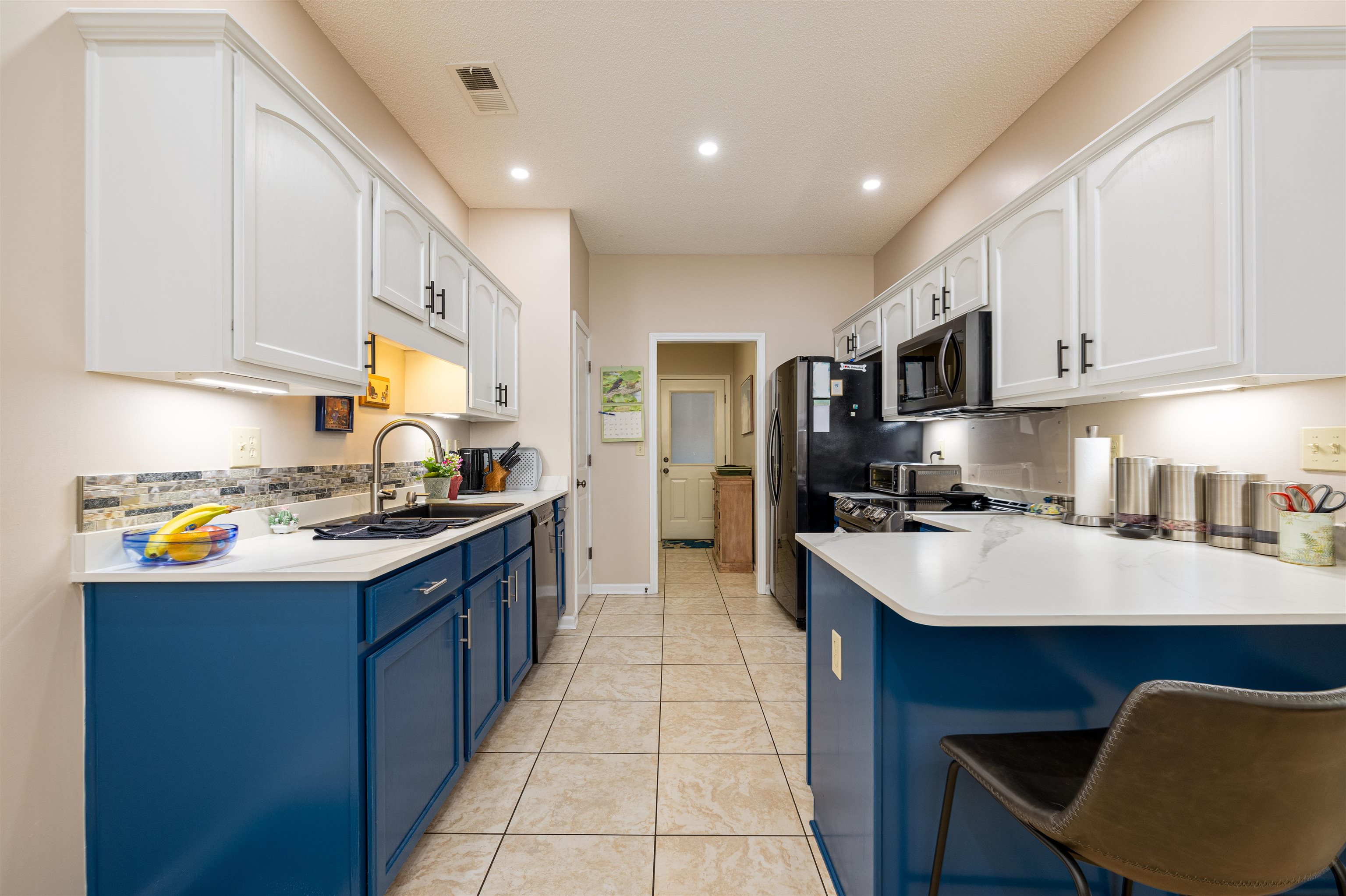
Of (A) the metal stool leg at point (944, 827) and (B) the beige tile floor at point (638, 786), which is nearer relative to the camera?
(A) the metal stool leg at point (944, 827)

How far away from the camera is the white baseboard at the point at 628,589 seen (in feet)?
14.4

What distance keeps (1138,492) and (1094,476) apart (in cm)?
24

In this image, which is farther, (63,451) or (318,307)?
(318,307)

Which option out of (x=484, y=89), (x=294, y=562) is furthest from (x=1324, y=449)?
(x=484, y=89)

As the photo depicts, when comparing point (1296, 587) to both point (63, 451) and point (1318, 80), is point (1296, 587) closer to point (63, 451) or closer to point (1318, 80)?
point (1318, 80)

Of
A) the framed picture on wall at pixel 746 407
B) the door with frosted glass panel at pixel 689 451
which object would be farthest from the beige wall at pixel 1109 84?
the door with frosted glass panel at pixel 689 451

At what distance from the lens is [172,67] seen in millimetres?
1272

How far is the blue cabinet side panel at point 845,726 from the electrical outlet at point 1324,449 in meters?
1.29

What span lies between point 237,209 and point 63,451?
651mm

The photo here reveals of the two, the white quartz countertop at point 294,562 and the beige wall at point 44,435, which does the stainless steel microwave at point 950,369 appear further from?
the beige wall at point 44,435

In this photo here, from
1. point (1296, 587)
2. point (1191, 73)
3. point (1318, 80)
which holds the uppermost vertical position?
point (1191, 73)

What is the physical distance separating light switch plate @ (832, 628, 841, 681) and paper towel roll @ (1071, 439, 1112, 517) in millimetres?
1287

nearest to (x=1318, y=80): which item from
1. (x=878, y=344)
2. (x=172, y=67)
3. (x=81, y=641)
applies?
(x=878, y=344)

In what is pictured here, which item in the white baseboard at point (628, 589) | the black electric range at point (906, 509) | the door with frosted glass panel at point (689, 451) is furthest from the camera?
the door with frosted glass panel at point (689, 451)
